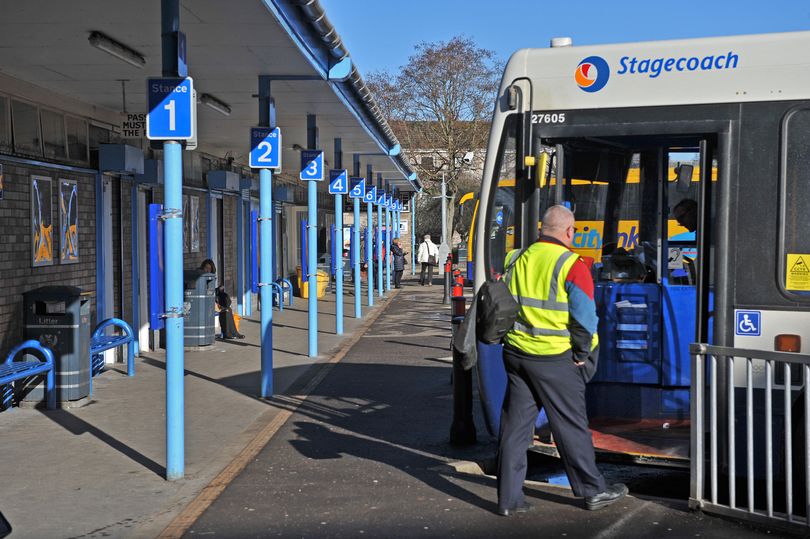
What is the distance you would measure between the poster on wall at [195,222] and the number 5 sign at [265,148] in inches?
288

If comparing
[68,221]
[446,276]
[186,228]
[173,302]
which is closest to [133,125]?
[68,221]

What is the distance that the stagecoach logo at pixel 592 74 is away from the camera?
706 cm

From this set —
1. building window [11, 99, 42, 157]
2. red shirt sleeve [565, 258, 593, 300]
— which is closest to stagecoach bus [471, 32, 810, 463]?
red shirt sleeve [565, 258, 593, 300]

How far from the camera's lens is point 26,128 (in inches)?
445

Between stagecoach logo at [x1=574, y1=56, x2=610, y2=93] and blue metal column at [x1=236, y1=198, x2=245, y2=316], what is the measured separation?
15.1 m

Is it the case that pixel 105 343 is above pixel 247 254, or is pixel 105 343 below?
below

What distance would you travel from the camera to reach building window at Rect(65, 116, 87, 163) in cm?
1261

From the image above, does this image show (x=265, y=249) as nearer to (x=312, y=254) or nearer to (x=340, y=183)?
(x=312, y=254)

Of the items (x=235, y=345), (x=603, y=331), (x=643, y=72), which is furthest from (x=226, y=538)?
(x=235, y=345)

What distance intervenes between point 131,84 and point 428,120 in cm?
3922

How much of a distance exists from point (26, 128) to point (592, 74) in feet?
22.5

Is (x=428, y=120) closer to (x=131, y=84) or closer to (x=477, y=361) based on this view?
(x=131, y=84)

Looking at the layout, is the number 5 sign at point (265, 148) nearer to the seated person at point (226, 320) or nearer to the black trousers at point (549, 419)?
the black trousers at point (549, 419)

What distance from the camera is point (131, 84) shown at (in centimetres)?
1202
